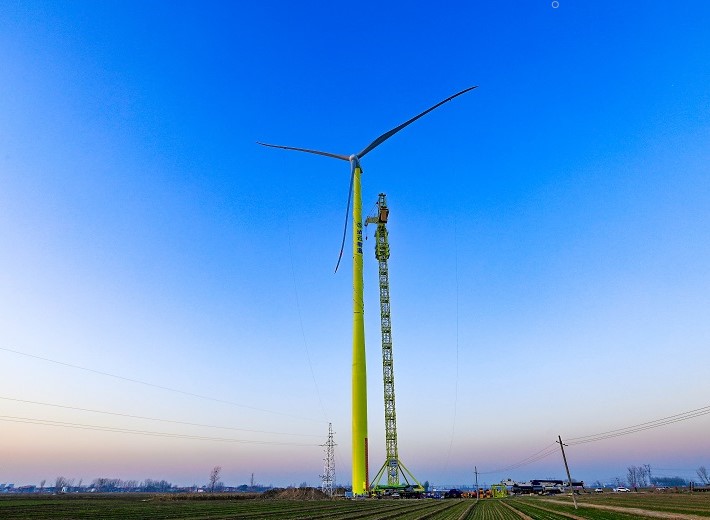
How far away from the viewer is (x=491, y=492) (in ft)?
428

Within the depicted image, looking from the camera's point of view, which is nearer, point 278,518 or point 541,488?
→ point 278,518

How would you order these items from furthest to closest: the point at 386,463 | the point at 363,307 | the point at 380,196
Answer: the point at 380,196
the point at 386,463
the point at 363,307

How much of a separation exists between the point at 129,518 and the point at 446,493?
107888 mm

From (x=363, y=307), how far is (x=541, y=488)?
94621 millimetres

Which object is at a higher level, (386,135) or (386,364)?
(386,135)

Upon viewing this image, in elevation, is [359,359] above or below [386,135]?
below

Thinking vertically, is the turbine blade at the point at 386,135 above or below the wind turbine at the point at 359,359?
above

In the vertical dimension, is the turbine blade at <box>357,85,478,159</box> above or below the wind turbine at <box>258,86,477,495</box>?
above

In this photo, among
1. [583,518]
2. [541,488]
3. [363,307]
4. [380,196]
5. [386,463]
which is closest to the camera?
[583,518]

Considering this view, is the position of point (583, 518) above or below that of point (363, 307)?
below

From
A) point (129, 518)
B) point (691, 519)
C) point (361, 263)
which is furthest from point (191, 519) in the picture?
point (361, 263)

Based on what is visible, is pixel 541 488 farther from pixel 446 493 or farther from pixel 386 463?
pixel 386 463

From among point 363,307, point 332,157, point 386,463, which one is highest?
point 332,157

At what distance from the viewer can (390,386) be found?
11181cm
